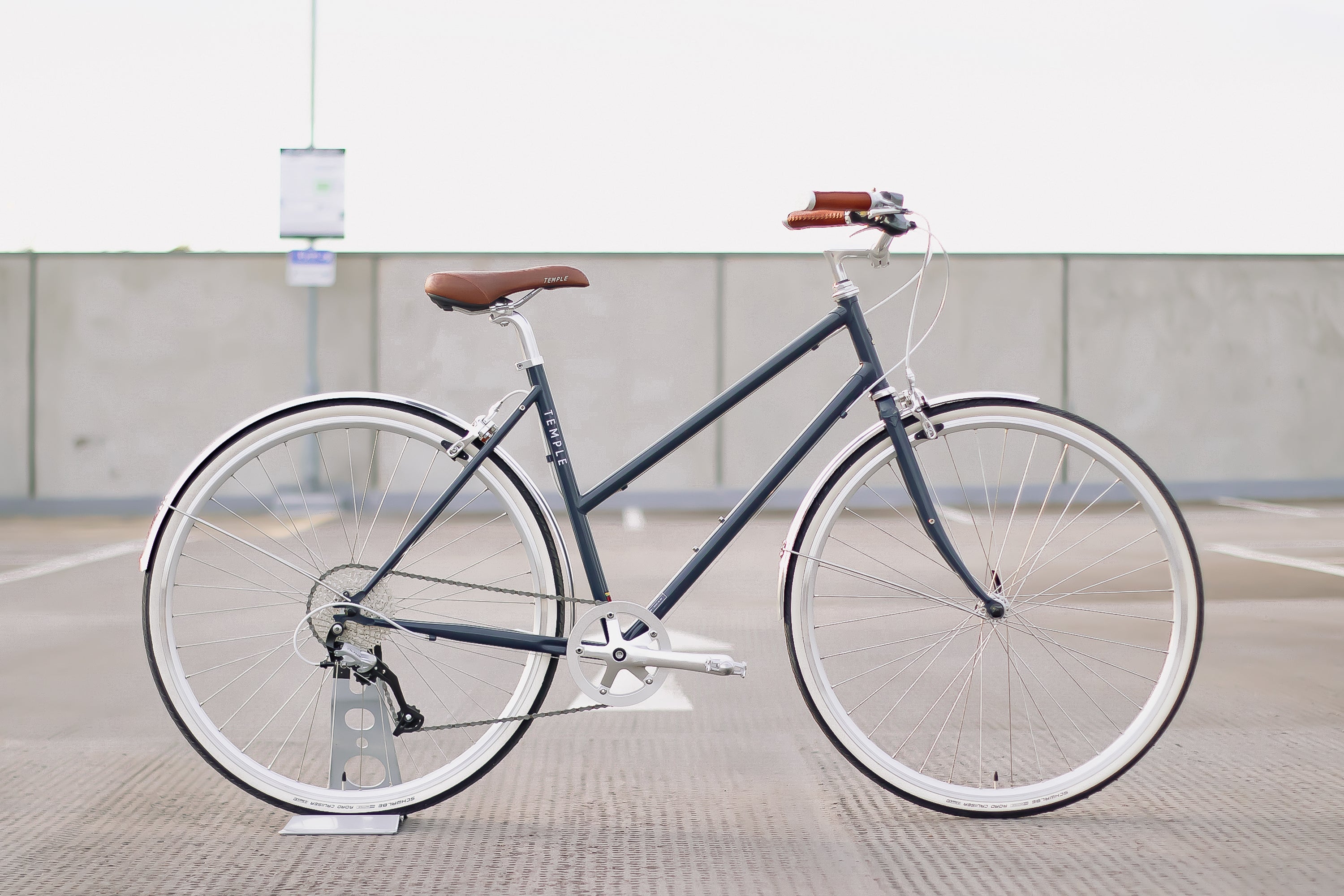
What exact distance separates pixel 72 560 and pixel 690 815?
6.75 metres

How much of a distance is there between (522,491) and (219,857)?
1037 mm

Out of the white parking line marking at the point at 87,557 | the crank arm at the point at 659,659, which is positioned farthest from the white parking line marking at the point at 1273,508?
the crank arm at the point at 659,659

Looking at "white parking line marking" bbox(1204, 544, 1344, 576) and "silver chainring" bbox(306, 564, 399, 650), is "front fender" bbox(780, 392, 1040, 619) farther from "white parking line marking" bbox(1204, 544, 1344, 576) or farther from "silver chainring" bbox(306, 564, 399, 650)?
"white parking line marking" bbox(1204, 544, 1344, 576)

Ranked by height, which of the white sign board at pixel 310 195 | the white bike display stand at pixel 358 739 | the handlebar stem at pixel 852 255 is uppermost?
the white sign board at pixel 310 195

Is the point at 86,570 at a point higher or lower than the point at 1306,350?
lower

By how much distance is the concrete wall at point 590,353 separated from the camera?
564 inches

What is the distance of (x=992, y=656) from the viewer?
5.05m

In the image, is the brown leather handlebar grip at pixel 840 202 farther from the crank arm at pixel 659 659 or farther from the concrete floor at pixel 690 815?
the concrete floor at pixel 690 815

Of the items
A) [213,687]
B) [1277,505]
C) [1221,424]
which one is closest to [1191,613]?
[213,687]

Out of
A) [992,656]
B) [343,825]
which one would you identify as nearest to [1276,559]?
[992,656]

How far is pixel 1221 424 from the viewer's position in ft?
48.5

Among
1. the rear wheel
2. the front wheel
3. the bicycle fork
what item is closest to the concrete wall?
the front wheel

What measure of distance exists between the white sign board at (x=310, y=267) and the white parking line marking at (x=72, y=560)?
426 cm

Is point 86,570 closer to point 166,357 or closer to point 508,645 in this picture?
point 508,645
